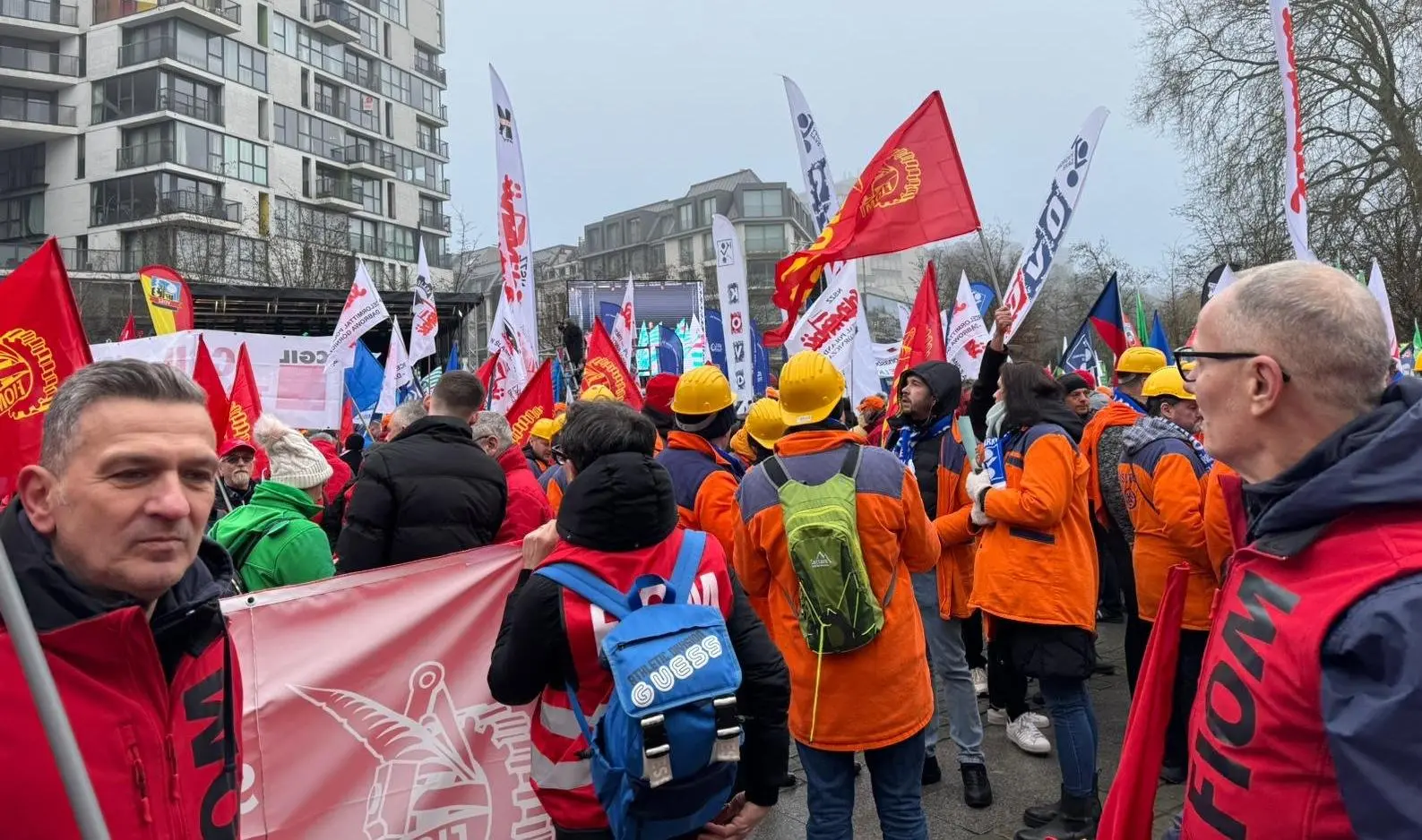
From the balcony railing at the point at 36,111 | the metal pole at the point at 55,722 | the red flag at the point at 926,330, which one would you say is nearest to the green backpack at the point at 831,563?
the metal pole at the point at 55,722

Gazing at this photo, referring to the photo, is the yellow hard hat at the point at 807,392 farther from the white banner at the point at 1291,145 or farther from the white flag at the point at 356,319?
the white flag at the point at 356,319

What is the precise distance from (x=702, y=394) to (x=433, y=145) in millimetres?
70205

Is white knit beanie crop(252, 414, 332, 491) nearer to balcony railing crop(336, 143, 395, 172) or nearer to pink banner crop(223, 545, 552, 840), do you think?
pink banner crop(223, 545, 552, 840)

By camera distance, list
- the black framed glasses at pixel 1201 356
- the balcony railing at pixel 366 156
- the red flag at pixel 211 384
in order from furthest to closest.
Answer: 1. the balcony railing at pixel 366 156
2. the red flag at pixel 211 384
3. the black framed glasses at pixel 1201 356

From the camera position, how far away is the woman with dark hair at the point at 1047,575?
3.96m

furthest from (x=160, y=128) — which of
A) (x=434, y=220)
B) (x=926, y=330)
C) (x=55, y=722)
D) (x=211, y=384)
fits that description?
(x=55, y=722)

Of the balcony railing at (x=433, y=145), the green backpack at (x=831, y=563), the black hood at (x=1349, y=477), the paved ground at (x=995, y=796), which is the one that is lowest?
the paved ground at (x=995, y=796)

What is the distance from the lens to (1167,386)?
4.92 meters

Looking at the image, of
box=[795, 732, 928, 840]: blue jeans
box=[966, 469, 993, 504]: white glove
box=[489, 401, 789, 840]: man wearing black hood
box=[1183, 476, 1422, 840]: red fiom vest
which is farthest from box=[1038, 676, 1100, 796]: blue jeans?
box=[1183, 476, 1422, 840]: red fiom vest

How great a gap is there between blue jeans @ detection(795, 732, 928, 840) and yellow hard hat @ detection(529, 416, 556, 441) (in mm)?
4510

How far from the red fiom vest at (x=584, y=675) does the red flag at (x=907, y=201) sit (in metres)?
3.47

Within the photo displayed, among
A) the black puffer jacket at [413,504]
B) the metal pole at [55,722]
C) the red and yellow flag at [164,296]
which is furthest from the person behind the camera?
the red and yellow flag at [164,296]

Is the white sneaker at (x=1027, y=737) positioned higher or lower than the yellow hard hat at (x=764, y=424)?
lower

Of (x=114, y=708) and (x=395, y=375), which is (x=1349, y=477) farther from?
(x=395, y=375)
